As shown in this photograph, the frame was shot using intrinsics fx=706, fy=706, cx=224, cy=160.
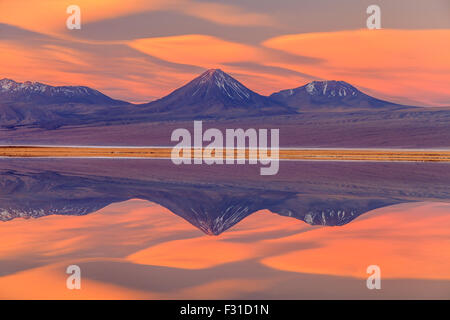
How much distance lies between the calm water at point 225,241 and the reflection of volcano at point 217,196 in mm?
42

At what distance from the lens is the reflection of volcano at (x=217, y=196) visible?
51.7ft

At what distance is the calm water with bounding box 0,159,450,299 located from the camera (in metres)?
8.27

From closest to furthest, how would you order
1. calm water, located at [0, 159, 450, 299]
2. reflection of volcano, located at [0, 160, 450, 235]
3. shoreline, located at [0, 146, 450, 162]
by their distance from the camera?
1. calm water, located at [0, 159, 450, 299]
2. reflection of volcano, located at [0, 160, 450, 235]
3. shoreline, located at [0, 146, 450, 162]

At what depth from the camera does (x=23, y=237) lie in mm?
12102

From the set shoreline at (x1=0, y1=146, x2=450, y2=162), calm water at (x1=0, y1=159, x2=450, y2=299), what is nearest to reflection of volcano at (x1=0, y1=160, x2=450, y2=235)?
calm water at (x1=0, y1=159, x2=450, y2=299)

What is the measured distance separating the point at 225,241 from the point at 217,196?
7637 mm

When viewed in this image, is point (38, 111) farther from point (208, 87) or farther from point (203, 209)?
point (203, 209)

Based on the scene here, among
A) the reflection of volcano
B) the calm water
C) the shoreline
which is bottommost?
the calm water

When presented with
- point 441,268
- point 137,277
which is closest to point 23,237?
point 137,277

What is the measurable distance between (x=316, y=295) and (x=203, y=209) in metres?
8.80

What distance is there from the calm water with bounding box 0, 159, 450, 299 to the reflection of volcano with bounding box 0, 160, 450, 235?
1.7 inches

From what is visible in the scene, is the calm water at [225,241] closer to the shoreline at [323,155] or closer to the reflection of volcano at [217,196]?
the reflection of volcano at [217,196]

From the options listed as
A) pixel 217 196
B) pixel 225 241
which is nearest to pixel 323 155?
pixel 217 196

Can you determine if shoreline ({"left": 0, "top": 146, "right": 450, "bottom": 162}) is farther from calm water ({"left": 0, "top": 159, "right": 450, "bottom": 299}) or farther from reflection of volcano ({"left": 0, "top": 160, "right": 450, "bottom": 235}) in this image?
calm water ({"left": 0, "top": 159, "right": 450, "bottom": 299})
